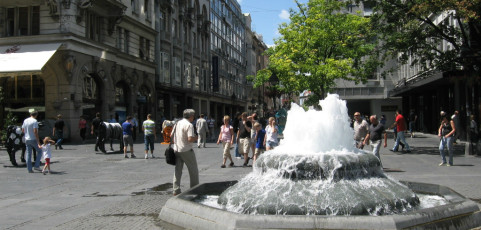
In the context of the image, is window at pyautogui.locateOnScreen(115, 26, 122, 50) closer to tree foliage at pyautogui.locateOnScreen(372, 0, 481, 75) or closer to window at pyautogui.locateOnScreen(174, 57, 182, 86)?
window at pyautogui.locateOnScreen(174, 57, 182, 86)

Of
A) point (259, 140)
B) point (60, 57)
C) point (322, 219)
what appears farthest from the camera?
point (60, 57)

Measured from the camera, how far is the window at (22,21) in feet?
85.8

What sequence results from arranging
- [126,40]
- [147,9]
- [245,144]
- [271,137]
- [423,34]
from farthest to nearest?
[147,9] → [126,40] → [423,34] → [245,144] → [271,137]

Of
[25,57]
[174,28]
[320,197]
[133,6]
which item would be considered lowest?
[320,197]

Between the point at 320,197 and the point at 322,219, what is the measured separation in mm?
978

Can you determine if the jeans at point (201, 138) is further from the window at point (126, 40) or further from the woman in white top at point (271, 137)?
the window at point (126, 40)

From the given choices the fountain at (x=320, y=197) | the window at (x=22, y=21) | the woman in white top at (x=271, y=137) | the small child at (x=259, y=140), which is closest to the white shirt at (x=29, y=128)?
the small child at (x=259, y=140)

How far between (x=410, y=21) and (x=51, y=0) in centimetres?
1875

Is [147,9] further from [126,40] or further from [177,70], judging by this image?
[177,70]

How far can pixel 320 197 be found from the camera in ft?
19.9

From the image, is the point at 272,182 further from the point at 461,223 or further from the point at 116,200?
the point at 116,200

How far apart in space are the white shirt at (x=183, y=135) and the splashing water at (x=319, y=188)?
62.2 inches

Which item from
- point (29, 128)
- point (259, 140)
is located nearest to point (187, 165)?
point (259, 140)

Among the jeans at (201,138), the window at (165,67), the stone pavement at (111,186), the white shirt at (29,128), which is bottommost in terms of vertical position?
the stone pavement at (111,186)
